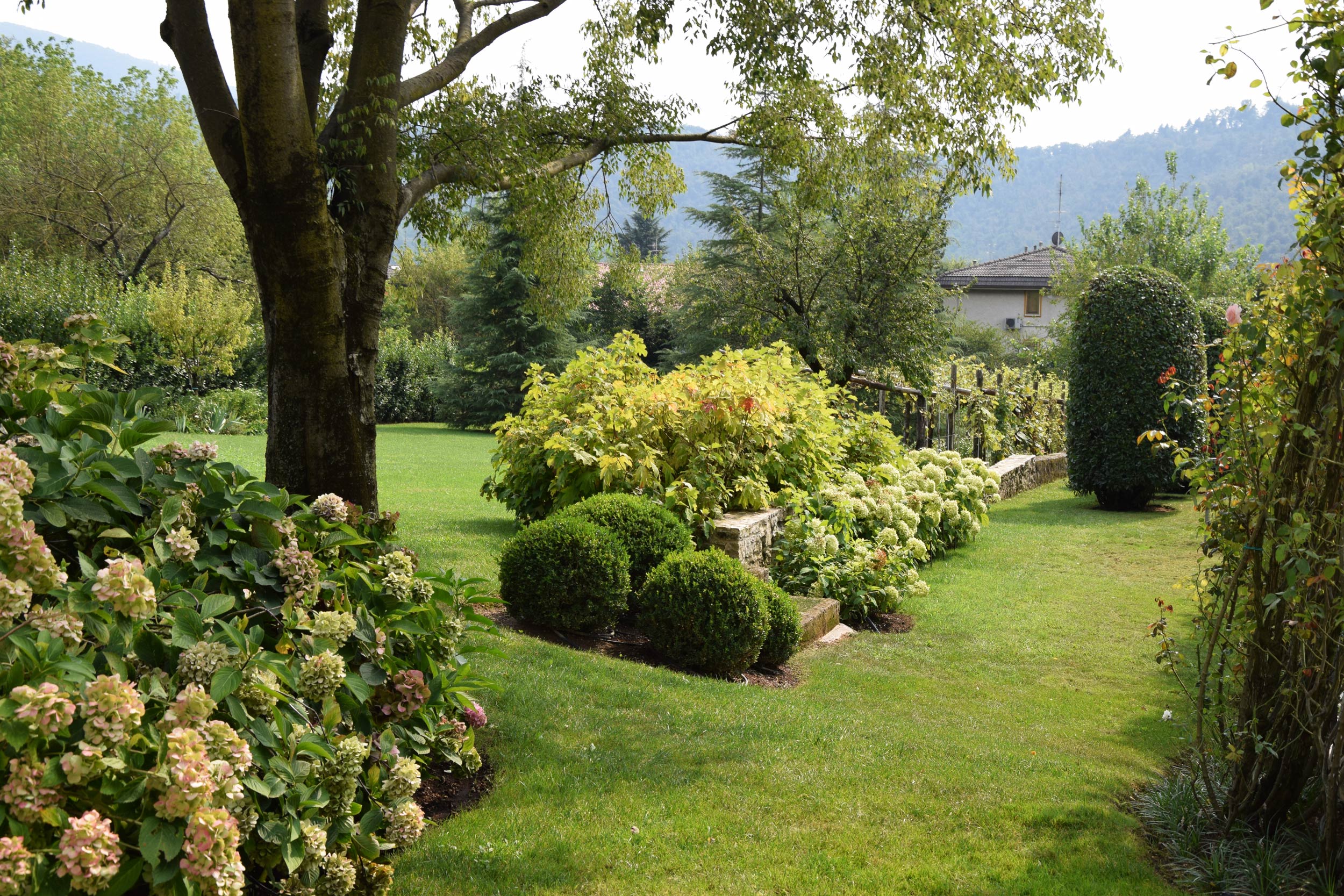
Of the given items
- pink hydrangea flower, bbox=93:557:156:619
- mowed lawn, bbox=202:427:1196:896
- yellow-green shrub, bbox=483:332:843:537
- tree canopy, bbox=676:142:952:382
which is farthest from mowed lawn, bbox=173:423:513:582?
tree canopy, bbox=676:142:952:382

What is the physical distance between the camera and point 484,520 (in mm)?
9617

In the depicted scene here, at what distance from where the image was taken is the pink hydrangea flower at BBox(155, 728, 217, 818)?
2.09 meters

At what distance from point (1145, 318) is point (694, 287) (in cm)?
2054

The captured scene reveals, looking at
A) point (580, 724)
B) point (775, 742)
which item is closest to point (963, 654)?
point (775, 742)

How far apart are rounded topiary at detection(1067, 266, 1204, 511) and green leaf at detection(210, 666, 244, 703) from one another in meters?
12.4

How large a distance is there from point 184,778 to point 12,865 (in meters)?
0.33

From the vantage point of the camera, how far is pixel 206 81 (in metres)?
5.03

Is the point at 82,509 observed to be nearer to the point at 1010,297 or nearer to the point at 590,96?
the point at 590,96

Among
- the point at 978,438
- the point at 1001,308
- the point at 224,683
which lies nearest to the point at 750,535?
the point at 224,683

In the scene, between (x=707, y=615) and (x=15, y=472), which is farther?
(x=707, y=615)

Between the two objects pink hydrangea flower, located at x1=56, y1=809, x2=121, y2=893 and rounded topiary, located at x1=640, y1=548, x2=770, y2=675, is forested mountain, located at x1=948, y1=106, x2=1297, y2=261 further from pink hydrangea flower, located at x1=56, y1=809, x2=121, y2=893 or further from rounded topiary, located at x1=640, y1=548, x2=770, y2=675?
pink hydrangea flower, located at x1=56, y1=809, x2=121, y2=893

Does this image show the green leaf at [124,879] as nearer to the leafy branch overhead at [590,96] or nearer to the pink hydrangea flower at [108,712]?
the pink hydrangea flower at [108,712]

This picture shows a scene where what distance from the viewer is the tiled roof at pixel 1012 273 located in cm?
4959

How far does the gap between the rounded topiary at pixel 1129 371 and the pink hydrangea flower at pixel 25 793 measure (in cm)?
A: 1291
